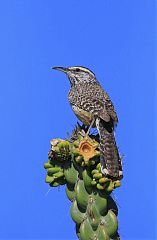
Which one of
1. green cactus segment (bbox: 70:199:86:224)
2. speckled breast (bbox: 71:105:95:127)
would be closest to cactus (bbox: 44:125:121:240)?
green cactus segment (bbox: 70:199:86:224)

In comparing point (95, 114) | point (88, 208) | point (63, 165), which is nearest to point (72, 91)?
point (95, 114)

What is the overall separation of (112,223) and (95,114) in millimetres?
1199

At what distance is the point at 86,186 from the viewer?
340 cm

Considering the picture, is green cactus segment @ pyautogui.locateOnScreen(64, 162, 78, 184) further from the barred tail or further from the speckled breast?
the speckled breast

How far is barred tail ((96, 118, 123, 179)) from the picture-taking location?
3473mm

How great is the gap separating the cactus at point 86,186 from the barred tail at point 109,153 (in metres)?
0.05

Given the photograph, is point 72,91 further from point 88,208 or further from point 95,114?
point 88,208

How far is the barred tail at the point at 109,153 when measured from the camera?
3.47 metres

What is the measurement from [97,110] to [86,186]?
1.06m

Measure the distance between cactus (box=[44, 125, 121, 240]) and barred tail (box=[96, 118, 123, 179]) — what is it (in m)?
0.05

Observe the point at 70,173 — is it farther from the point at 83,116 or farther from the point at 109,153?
the point at 83,116

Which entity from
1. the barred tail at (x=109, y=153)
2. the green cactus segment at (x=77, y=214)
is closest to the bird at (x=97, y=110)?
the barred tail at (x=109, y=153)

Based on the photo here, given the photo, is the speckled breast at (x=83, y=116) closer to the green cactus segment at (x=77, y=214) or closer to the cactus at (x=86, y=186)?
the cactus at (x=86, y=186)

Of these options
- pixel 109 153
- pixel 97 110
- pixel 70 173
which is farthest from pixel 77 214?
pixel 97 110
